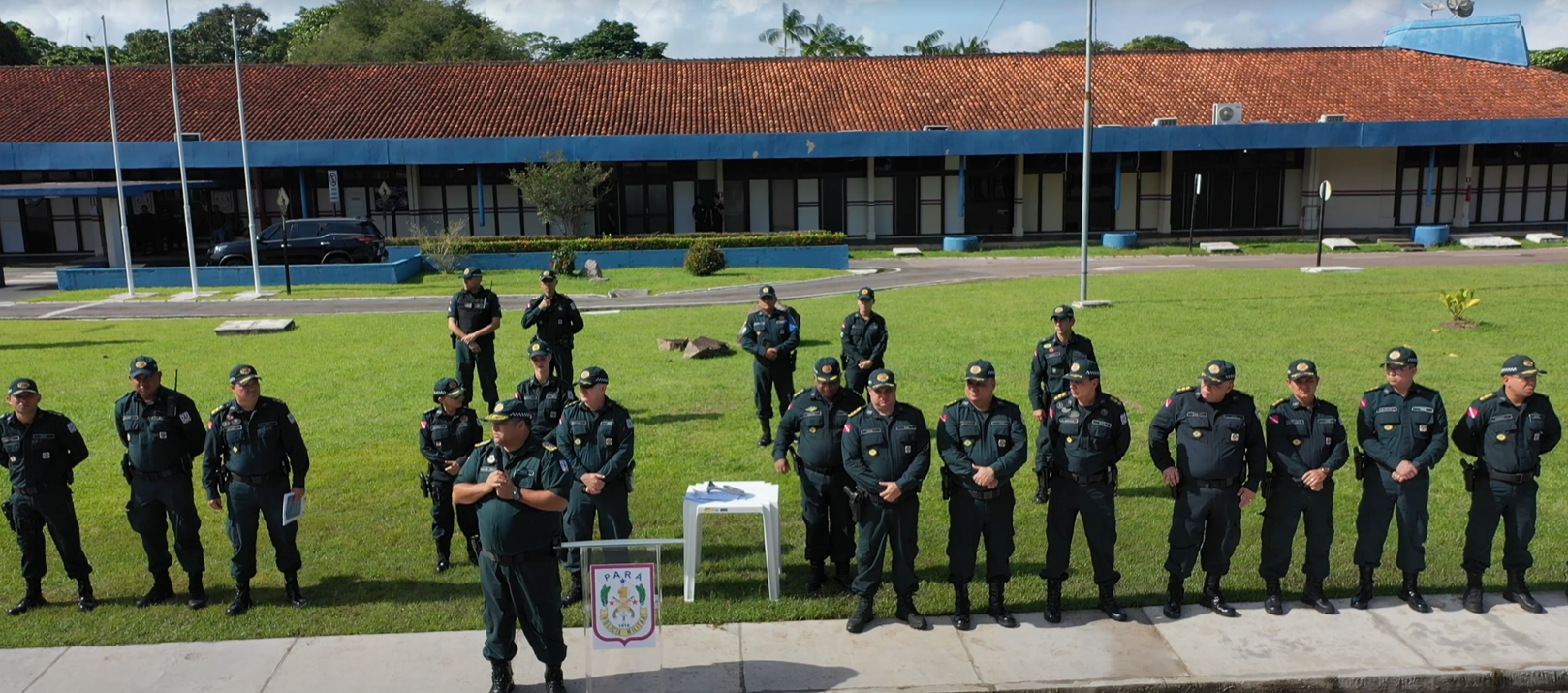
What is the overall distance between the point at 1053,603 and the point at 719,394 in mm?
7249

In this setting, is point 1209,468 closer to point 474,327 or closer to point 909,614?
point 909,614

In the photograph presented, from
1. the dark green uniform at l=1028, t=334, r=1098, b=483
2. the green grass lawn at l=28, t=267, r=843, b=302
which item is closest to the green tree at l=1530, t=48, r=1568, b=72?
the green grass lawn at l=28, t=267, r=843, b=302

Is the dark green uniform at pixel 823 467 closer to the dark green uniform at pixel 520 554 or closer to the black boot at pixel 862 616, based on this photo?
the black boot at pixel 862 616

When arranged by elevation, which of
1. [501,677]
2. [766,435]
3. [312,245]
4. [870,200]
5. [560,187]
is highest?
[560,187]

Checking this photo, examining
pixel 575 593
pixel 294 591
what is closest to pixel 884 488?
pixel 575 593

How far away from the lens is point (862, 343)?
39.1ft

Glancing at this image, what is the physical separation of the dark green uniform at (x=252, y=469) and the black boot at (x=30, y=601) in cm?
146

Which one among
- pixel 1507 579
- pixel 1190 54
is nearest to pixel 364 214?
pixel 1190 54

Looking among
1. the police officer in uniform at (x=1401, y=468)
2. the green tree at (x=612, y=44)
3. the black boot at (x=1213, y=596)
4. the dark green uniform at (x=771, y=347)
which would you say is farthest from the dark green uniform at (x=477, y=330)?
the green tree at (x=612, y=44)

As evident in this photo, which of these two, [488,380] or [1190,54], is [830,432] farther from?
[1190,54]

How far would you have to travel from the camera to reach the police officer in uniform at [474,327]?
12.3 meters

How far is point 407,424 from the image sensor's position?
13.0m

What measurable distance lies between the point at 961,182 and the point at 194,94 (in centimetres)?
2735

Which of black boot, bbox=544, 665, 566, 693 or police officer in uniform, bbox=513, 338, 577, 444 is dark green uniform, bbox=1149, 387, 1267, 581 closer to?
black boot, bbox=544, 665, 566, 693
